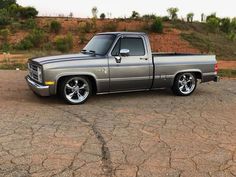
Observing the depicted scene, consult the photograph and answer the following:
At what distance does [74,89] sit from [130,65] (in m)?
1.53

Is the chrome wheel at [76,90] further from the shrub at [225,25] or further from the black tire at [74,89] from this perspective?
the shrub at [225,25]

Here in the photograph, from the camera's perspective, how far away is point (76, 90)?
8.16 metres

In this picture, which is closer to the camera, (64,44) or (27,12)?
(64,44)

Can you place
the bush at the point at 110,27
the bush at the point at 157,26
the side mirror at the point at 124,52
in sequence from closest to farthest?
the side mirror at the point at 124,52 < the bush at the point at 157,26 < the bush at the point at 110,27

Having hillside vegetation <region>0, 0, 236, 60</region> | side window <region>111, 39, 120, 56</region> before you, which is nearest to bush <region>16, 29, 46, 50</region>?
hillside vegetation <region>0, 0, 236, 60</region>

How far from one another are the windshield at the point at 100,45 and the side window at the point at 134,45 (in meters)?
0.32

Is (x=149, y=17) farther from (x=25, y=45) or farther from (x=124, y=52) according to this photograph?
A: (x=124, y=52)

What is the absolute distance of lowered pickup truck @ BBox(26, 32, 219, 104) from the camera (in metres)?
7.85

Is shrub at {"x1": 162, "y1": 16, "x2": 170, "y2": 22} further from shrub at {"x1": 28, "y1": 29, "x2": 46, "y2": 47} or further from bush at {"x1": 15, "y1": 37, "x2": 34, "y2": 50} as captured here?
bush at {"x1": 15, "y1": 37, "x2": 34, "y2": 50}

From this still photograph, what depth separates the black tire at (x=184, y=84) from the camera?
944 cm

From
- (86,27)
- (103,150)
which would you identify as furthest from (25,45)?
(103,150)

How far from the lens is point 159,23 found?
37.2 metres

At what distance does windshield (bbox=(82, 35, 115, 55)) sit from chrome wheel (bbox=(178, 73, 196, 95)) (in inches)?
92.0

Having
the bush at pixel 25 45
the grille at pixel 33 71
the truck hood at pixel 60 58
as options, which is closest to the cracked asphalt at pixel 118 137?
the grille at pixel 33 71
